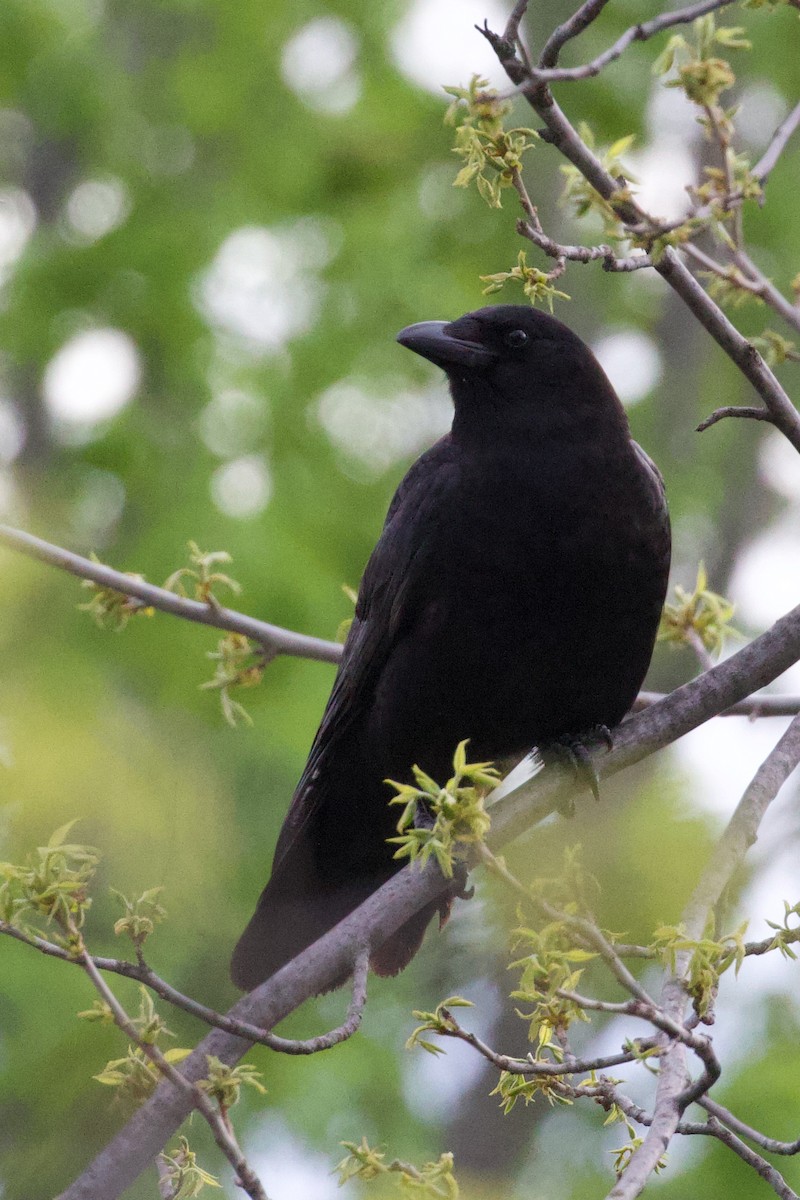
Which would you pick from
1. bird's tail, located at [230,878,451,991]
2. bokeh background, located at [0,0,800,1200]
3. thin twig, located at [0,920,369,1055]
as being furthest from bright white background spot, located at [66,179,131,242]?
thin twig, located at [0,920,369,1055]

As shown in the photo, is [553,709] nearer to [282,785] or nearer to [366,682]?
[366,682]

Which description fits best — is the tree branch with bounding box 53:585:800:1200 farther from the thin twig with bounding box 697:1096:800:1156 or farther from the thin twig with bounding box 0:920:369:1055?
the thin twig with bounding box 697:1096:800:1156

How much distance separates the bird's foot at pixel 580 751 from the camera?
11.7 ft

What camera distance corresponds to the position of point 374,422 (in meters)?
8.03

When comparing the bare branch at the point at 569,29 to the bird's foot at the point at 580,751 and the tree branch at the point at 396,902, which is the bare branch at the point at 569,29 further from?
the bird's foot at the point at 580,751

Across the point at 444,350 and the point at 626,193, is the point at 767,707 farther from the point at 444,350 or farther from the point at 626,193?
the point at 626,193

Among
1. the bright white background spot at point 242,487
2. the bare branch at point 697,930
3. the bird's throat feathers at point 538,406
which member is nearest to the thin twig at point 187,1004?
the bare branch at point 697,930

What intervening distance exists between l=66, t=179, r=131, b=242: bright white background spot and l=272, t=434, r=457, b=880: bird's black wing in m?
4.10

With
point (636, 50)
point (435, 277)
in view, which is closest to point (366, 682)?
point (435, 277)

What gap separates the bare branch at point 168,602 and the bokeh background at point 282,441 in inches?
29.6

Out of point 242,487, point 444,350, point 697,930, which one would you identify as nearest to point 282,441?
point 242,487

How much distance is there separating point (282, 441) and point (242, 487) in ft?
1.46

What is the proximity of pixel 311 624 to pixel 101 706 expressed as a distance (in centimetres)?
117

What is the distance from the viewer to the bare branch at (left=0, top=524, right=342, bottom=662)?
368 cm
